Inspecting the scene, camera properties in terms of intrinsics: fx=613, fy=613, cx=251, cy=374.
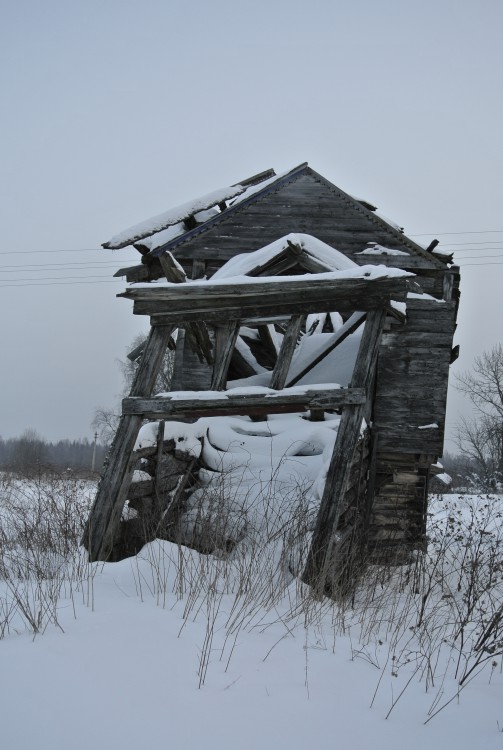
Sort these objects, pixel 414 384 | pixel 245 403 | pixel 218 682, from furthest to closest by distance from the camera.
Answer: pixel 414 384
pixel 245 403
pixel 218 682

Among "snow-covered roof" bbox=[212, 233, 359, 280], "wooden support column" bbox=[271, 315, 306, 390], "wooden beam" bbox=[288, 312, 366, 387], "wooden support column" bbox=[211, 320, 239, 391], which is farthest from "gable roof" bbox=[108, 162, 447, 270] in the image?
"wooden support column" bbox=[271, 315, 306, 390]

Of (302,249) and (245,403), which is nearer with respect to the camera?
(245,403)

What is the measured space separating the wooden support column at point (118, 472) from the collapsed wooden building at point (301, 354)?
0.01 metres

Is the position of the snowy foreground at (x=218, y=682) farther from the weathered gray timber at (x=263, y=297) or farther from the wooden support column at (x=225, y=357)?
the weathered gray timber at (x=263, y=297)

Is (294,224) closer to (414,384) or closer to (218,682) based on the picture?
(414,384)

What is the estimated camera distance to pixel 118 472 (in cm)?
626

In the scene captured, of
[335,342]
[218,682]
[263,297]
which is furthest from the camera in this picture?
[335,342]

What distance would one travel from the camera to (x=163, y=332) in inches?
258

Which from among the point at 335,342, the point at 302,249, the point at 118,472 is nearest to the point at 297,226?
the point at 335,342

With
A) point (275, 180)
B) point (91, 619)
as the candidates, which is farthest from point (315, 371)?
point (91, 619)

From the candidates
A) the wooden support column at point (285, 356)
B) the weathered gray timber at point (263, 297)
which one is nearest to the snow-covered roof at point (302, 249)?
the weathered gray timber at point (263, 297)

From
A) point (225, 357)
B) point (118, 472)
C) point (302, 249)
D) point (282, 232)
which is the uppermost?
point (282, 232)

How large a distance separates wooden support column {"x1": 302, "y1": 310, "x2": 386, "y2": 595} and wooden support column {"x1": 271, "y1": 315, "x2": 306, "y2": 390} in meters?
0.70

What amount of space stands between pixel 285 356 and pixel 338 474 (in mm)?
1364
